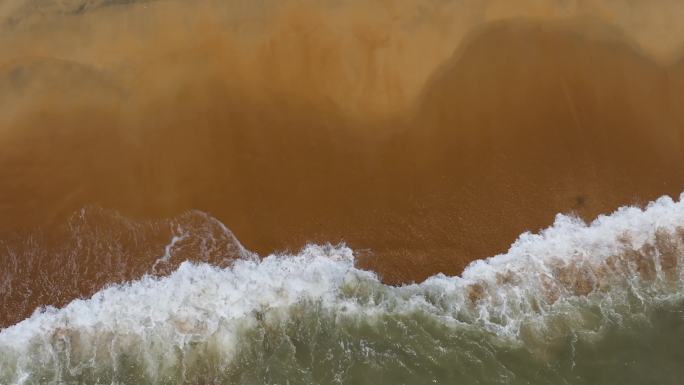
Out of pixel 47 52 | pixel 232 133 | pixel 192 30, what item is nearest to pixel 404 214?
pixel 232 133

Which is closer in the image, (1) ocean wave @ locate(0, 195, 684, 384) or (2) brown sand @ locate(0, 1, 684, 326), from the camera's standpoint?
(1) ocean wave @ locate(0, 195, 684, 384)

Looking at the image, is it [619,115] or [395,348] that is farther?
[619,115]

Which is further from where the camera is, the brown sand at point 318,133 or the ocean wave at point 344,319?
the brown sand at point 318,133

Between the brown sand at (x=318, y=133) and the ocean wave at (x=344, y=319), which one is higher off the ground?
the brown sand at (x=318, y=133)

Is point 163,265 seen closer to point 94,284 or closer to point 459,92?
point 94,284

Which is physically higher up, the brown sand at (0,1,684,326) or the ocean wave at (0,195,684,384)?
the brown sand at (0,1,684,326)
